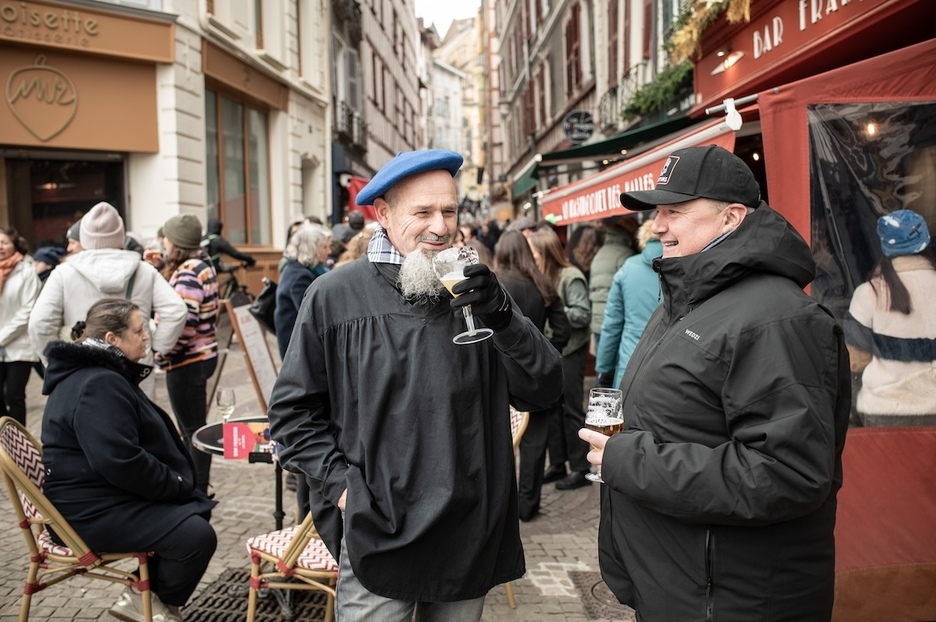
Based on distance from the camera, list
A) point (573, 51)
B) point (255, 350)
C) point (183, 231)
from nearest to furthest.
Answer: point (255, 350), point (183, 231), point (573, 51)

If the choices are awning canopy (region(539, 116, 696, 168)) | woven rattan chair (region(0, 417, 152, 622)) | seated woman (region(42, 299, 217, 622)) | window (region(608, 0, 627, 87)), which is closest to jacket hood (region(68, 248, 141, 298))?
seated woman (region(42, 299, 217, 622))

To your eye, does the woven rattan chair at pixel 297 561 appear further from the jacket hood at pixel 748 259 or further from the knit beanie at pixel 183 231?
the knit beanie at pixel 183 231

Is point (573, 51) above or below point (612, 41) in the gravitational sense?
above

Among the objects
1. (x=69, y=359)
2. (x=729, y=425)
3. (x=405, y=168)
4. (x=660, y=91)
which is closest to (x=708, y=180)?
(x=729, y=425)

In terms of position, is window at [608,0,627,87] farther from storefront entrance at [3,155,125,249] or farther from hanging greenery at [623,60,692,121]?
storefront entrance at [3,155,125,249]

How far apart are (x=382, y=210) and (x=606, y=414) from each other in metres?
0.86

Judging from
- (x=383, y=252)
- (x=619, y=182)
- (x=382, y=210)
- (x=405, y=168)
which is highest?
(x=619, y=182)

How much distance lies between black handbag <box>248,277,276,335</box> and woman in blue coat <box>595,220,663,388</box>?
2.39m

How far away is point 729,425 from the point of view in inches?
71.5

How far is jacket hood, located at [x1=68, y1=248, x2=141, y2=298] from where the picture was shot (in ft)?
14.8

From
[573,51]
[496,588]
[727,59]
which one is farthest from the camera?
[573,51]

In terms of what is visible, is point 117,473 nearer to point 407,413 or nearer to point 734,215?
point 407,413

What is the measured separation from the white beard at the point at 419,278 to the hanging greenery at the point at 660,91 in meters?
7.72

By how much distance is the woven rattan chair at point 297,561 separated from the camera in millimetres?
3064
